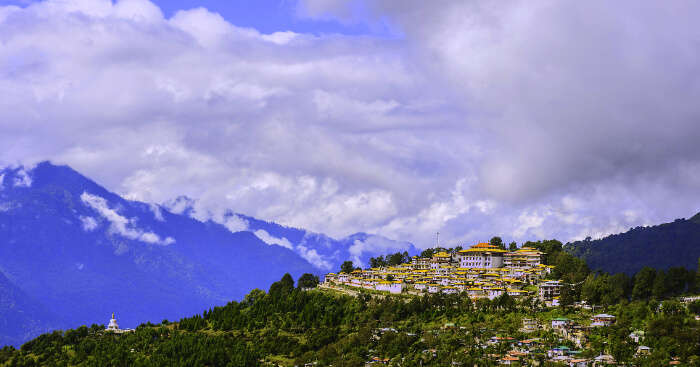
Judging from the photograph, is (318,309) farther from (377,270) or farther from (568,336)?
(568,336)

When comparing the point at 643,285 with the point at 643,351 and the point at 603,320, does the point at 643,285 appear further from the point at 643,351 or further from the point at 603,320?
the point at 643,351

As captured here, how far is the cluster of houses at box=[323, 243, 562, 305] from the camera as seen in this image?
122062 mm

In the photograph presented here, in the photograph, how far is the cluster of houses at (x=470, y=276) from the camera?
400ft

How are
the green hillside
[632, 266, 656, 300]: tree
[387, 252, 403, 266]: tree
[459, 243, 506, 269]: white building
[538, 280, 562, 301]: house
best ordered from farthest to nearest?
[387, 252, 403, 266]: tree → [459, 243, 506, 269]: white building → [538, 280, 562, 301]: house → [632, 266, 656, 300]: tree → the green hillside

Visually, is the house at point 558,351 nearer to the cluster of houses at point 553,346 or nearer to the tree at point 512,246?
the cluster of houses at point 553,346

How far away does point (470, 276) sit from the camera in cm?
13525

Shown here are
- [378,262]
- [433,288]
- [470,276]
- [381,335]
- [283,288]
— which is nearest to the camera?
[381,335]

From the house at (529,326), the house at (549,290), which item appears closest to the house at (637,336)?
the house at (529,326)

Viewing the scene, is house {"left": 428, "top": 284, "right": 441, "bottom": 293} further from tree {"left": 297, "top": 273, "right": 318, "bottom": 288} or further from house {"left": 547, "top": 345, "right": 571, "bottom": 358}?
house {"left": 547, "top": 345, "right": 571, "bottom": 358}

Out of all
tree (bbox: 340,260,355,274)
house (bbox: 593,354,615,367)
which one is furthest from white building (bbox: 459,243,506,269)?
house (bbox: 593,354,615,367)

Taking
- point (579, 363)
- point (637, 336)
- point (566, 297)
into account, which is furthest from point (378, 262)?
point (579, 363)

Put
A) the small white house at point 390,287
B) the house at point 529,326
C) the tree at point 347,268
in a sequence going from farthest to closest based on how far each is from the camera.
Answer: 1. the tree at point 347,268
2. the small white house at point 390,287
3. the house at point 529,326

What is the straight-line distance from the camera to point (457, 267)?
14600cm

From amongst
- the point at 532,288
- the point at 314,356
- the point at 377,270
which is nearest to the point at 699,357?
the point at 532,288
